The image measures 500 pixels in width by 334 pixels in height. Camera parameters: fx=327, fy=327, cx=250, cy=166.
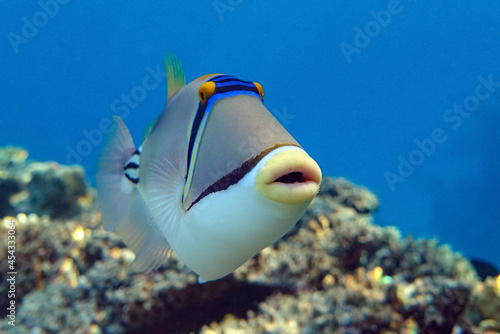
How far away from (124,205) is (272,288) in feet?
6.14

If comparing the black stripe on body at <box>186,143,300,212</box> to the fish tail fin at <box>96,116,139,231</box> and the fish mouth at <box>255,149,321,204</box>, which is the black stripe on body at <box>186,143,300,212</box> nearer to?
the fish mouth at <box>255,149,321,204</box>

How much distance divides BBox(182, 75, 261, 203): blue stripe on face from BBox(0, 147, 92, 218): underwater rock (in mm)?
5625

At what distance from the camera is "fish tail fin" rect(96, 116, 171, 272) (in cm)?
126

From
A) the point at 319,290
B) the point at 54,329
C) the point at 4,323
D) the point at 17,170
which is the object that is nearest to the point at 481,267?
the point at 319,290

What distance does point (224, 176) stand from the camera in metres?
0.74

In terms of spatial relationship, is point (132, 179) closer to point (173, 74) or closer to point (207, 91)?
point (173, 74)

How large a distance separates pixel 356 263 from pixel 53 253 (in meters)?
3.39

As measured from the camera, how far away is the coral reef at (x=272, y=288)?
2.28 m

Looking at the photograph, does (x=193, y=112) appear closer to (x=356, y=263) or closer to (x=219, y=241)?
(x=219, y=241)

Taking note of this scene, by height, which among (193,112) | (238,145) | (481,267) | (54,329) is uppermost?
(481,267)

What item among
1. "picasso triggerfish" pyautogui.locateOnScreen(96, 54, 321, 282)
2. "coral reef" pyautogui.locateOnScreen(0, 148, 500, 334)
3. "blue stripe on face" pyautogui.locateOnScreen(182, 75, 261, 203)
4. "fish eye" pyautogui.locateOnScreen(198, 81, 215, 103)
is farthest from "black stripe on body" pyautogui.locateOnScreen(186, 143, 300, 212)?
"coral reef" pyautogui.locateOnScreen(0, 148, 500, 334)

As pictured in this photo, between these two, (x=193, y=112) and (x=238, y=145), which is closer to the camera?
(x=238, y=145)

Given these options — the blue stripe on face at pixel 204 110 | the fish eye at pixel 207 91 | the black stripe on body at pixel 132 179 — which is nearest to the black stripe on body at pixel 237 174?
the blue stripe on face at pixel 204 110

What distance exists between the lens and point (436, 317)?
2.25 m
